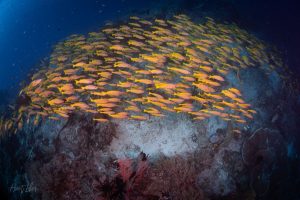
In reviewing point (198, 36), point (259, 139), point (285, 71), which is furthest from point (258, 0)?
point (259, 139)

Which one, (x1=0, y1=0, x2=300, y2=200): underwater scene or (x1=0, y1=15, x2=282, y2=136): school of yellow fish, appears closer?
(x1=0, y1=0, x2=300, y2=200): underwater scene

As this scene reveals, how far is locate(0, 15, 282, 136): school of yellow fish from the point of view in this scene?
6936 millimetres

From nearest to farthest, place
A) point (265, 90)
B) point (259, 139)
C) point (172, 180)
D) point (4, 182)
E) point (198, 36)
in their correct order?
1. point (172, 180)
2. point (259, 139)
3. point (4, 182)
4. point (265, 90)
5. point (198, 36)

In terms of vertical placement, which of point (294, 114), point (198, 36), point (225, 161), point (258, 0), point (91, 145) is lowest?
point (225, 161)

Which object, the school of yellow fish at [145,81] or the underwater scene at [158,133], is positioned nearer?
the underwater scene at [158,133]

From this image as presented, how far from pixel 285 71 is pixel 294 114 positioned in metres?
2.51

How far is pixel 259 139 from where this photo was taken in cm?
848

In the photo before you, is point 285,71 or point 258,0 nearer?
point 285,71

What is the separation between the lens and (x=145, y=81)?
6.73 metres

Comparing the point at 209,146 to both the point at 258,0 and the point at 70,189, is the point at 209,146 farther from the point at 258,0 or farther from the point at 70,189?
the point at 258,0

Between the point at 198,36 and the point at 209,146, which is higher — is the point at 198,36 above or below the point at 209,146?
above

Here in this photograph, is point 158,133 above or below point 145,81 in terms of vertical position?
below

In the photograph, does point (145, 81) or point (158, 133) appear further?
point (158, 133)

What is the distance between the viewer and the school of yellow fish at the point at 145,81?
694cm
